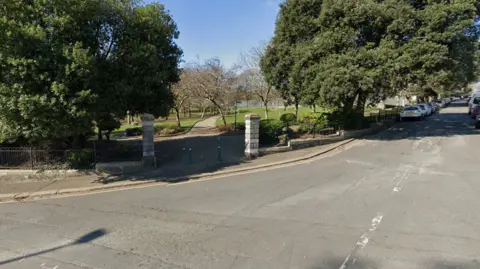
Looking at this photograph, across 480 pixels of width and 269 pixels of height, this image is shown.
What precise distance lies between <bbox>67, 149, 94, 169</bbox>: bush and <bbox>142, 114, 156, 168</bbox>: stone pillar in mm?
2060

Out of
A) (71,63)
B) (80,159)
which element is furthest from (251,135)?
(71,63)

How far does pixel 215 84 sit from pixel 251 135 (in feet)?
39.7

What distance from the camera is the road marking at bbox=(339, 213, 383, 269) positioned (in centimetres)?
418

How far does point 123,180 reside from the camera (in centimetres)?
1007

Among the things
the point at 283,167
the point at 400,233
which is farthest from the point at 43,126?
the point at 400,233

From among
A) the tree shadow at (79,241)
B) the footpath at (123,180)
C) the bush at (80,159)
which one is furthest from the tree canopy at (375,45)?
the tree shadow at (79,241)

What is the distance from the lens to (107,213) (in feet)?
22.4

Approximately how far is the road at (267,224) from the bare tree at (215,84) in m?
14.9

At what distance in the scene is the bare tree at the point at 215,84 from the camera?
23469 millimetres

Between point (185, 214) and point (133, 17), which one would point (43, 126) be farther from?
point (185, 214)

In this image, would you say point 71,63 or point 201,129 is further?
point 201,129

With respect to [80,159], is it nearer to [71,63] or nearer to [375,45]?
[71,63]

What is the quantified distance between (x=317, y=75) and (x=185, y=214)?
37.5 ft

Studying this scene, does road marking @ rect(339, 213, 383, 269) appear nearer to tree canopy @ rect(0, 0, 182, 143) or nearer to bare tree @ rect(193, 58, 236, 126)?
tree canopy @ rect(0, 0, 182, 143)
